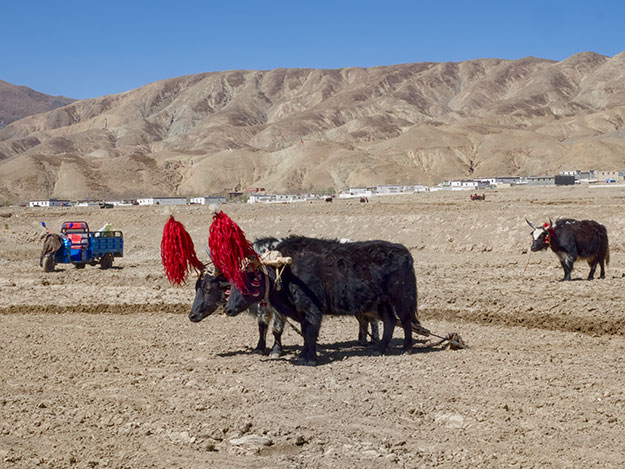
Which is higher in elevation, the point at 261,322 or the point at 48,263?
the point at 48,263

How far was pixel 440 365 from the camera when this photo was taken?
1115 centimetres

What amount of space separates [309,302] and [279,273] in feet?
2.18

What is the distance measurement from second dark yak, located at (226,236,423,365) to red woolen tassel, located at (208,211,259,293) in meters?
0.28

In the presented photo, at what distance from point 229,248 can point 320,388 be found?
258 centimetres

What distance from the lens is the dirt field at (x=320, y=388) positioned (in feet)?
26.1

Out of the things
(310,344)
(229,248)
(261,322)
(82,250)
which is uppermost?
(229,248)

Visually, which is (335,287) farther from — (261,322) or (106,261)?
(106,261)

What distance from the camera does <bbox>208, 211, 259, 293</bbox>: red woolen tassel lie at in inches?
440

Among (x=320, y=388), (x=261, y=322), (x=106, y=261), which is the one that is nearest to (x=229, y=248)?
(x=261, y=322)

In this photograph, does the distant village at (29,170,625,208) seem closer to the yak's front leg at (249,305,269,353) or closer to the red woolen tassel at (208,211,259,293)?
the yak's front leg at (249,305,269,353)

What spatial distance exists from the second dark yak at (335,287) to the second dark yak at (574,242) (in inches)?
376

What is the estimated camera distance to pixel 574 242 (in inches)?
805

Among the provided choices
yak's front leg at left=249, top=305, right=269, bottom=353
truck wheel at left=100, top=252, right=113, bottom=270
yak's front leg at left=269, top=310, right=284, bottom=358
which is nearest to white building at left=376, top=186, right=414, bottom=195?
truck wheel at left=100, top=252, right=113, bottom=270

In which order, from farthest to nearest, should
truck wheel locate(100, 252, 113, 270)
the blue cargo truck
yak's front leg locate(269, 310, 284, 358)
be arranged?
truck wheel locate(100, 252, 113, 270) → the blue cargo truck → yak's front leg locate(269, 310, 284, 358)
